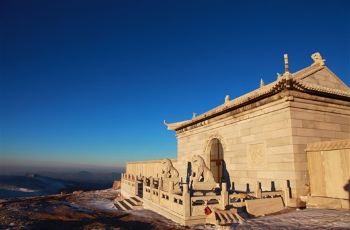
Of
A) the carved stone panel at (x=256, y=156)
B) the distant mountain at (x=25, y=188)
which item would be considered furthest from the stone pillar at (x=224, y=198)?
the distant mountain at (x=25, y=188)

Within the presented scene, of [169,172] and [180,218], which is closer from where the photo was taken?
[180,218]

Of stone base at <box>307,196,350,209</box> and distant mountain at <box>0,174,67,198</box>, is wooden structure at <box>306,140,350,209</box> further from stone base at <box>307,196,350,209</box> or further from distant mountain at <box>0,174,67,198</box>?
distant mountain at <box>0,174,67,198</box>

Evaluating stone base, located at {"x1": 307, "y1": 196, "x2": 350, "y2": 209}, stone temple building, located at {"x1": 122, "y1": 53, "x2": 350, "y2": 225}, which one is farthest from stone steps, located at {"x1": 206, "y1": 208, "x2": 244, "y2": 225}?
stone base, located at {"x1": 307, "y1": 196, "x2": 350, "y2": 209}

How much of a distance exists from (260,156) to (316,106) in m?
3.23

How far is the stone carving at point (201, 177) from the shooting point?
41.1 feet

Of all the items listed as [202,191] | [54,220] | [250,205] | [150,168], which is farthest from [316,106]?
[150,168]

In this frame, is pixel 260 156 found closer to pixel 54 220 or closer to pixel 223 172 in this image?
pixel 223 172

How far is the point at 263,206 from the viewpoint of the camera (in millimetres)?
9531

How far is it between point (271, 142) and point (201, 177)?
3857 mm

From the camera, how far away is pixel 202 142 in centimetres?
1688

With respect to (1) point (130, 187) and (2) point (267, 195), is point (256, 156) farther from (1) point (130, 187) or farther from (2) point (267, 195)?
(1) point (130, 187)

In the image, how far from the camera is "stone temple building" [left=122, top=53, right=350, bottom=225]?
9836 mm

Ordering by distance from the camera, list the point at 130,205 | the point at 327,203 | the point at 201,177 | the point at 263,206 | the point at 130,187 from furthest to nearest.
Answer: the point at 130,187 → the point at 130,205 → the point at 201,177 → the point at 263,206 → the point at 327,203

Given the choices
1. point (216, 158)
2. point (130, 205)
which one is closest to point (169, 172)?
point (130, 205)
